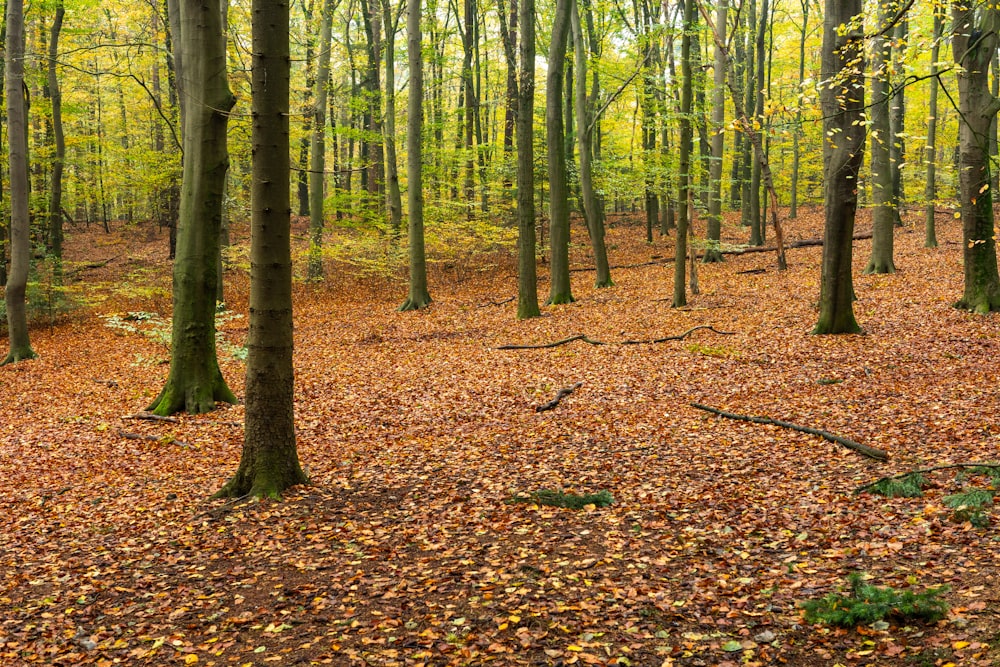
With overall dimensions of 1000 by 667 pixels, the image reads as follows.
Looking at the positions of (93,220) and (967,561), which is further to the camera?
(93,220)

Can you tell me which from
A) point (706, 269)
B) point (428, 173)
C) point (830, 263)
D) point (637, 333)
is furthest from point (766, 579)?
point (428, 173)

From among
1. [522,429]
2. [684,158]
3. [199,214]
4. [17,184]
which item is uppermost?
[684,158]

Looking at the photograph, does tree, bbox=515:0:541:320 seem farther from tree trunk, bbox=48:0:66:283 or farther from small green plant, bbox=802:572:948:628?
tree trunk, bbox=48:0:66:283

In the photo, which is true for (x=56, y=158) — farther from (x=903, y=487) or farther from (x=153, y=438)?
(x=903, y=487)

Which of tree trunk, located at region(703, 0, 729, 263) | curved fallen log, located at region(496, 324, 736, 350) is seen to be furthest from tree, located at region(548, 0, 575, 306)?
tree trunk, located at region(703, 0, 729, 263)

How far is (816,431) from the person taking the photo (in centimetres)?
788

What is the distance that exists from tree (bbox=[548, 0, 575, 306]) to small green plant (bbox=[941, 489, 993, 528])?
13123mm

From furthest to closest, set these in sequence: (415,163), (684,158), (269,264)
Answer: (415,163)
(684,158)
(269,264)

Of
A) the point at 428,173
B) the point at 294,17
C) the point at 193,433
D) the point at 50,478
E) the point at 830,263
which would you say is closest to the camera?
the point at 50,478

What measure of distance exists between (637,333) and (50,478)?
10836 millimetres

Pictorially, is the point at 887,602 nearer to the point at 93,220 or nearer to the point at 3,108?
the point at 3,108

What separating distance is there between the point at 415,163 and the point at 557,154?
3.93 metres

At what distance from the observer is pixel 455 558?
5453 millimetres

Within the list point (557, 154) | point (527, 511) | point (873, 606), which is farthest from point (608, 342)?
point (873, 606)
